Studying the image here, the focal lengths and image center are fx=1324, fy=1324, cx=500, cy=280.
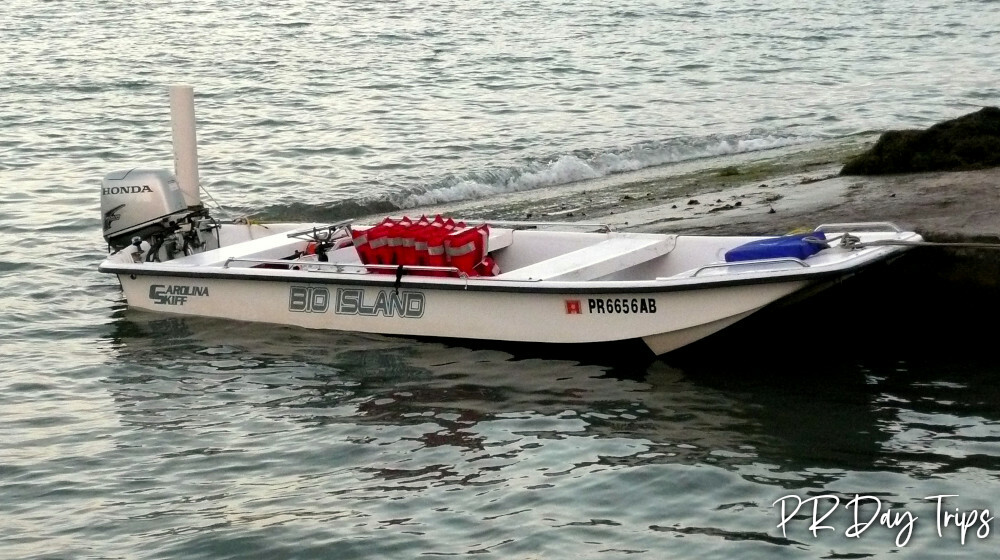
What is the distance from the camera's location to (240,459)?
7914 mm

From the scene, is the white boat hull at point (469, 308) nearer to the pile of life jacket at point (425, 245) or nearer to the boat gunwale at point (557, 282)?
the boat gunwale at point (557, 282)

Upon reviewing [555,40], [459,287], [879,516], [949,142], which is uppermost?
[555,40]

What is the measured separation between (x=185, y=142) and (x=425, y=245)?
2.83 meters

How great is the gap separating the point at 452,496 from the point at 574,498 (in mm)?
670

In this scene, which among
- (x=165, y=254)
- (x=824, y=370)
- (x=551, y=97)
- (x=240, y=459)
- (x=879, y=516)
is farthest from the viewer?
(x=551, y=97)

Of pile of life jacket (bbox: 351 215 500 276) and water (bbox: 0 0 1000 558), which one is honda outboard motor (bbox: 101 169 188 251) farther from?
pile of life jacket (bbox: 351 215 500 276)

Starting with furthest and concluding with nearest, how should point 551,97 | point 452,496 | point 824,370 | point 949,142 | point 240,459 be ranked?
1. point 551,97
2. point 949,142
3. point 824,370
4. point 240,459
5. point 452,496

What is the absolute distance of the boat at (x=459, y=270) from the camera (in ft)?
28.7

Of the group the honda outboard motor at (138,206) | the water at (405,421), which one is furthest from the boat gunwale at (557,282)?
the honda outboard motor at (138,206)

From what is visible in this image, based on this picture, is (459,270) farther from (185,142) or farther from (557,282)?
(185,142)

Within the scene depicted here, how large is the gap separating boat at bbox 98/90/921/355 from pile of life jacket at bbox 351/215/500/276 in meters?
0.01

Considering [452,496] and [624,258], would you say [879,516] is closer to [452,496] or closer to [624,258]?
[452,496]

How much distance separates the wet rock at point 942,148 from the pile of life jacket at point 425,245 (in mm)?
4617

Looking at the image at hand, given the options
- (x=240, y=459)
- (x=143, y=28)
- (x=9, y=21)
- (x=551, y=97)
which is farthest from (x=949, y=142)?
(x=9, y=21)
